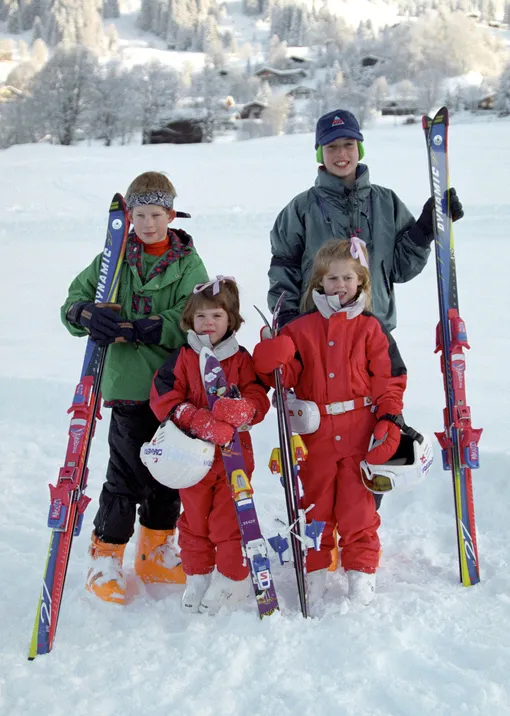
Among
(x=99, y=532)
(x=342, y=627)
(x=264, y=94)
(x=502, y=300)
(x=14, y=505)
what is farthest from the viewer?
(x=264, y=94)

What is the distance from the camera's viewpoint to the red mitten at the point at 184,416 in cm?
282

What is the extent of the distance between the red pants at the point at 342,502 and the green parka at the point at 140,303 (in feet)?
2.70

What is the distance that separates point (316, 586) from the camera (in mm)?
2979

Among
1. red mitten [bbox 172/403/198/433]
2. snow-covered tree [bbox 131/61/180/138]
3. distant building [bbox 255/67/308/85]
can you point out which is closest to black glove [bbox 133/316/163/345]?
red mitten [bbox 172/403/198/433]

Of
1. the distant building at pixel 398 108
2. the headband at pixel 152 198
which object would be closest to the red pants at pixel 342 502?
the headband at pixel 152 198

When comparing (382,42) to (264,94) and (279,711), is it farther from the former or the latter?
(279,711)

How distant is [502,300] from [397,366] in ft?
20.5

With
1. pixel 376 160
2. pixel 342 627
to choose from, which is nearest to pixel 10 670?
pixel 342 627

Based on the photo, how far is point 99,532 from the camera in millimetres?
3209

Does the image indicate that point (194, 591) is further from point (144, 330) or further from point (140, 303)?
point (140, 303)

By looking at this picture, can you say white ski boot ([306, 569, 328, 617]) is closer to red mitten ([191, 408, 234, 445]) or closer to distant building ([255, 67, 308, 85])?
red mitten ([191, 408, 234, 445])

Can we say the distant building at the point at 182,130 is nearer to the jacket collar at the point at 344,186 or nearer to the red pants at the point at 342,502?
the jacket collar at the point at 344,186

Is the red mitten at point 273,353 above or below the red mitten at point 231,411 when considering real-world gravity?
above

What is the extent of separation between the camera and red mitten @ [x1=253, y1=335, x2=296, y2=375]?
111 inches
